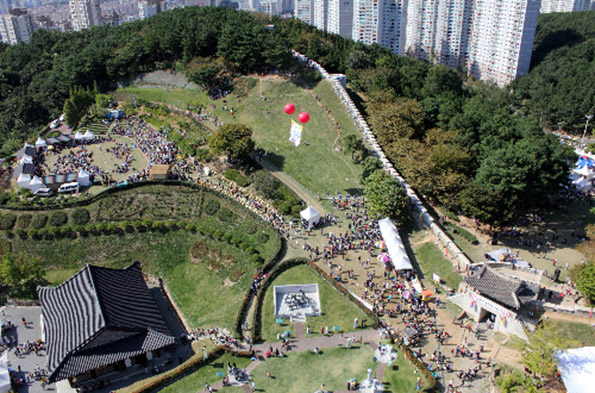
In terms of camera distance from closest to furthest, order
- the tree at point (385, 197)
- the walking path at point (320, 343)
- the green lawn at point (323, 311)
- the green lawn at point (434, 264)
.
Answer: the walking path at point (320, 343), the green lawn at point (323, 311), the green lawn at point (434, 264), the tree at point (385, 197)

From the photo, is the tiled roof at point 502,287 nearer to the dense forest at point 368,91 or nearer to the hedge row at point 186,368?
the dense forest at point 368,91

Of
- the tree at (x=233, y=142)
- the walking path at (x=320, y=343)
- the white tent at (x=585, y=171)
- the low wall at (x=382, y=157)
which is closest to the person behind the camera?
the walking path at (x=320, y=343)

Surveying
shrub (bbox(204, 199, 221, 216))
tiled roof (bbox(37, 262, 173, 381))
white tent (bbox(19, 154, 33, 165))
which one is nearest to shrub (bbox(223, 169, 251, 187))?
shrub (bbox(204, 199, 221, 216))

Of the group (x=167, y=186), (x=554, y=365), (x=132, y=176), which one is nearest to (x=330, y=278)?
(x=554, y=365)

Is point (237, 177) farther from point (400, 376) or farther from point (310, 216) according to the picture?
point (400, 376)

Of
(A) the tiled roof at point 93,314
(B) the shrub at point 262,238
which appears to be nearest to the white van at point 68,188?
(A) the tiled roof at point 93,314

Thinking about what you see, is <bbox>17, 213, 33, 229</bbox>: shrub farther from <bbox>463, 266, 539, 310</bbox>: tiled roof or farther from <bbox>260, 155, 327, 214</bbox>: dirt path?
<bbox>463, 266, 539, 310</bbox>: tiled roof

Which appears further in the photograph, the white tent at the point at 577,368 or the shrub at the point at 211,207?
the shrub at the point at 211,207
